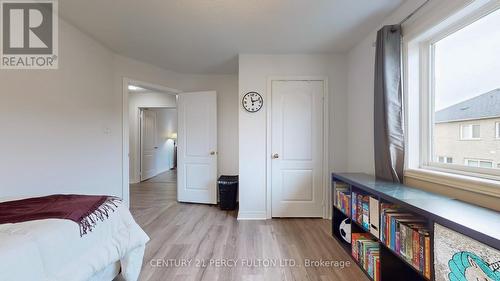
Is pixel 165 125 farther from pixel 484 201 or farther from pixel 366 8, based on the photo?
pixel 484 201

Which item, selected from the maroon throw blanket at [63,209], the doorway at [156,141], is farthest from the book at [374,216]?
the doorway at [156,141]

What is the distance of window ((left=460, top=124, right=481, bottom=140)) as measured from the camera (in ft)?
5.14

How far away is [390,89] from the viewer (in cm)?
210

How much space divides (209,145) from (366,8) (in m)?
2.92

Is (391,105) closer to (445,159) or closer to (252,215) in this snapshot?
(445,159)

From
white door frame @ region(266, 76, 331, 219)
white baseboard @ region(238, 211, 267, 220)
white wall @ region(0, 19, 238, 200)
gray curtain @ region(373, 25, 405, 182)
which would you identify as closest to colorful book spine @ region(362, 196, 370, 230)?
gray curtain @ region(373, 25, 405, 182)

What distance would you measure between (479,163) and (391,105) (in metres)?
0.76

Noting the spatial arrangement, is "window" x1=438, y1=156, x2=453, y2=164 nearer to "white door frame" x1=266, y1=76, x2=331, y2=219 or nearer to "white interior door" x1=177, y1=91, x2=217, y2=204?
"white door frame" x1=266, y1=76, x2=331, y2=219

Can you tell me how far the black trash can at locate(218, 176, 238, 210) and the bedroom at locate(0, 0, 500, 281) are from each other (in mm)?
110

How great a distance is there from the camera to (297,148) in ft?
10.9

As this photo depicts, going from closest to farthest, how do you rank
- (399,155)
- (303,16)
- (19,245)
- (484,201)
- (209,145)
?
(19,245) < (484,201) < (399,155) < (303,16) < (209,145)

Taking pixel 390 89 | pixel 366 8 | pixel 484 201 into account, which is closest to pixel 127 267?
pixel 484 201

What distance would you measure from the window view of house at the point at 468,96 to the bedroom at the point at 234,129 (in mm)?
12

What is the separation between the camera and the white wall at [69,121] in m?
1.97
